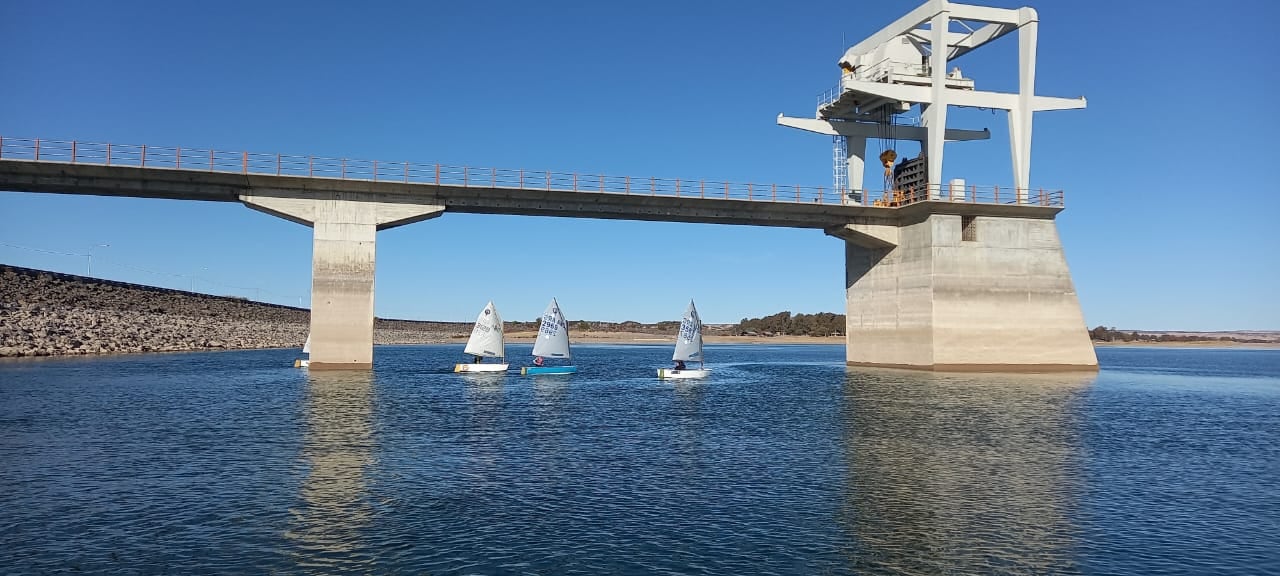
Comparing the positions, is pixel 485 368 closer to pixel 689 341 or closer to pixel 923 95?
pixel 689 341

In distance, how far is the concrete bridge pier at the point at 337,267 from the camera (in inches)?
2125

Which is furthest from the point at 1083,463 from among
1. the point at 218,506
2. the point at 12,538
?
the point at 12,538

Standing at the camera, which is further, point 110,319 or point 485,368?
point 110,319

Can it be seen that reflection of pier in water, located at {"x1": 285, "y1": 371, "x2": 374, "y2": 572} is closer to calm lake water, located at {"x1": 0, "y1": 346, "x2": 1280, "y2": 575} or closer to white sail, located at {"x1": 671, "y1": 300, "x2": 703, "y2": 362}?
calm lake water, located at {"x1": 0, "y1": 346, "x2": 1280, "y2": 575}

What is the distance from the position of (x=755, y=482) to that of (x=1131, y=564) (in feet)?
27.7

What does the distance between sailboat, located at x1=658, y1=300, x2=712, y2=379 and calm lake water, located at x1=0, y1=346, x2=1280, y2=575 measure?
803 inches

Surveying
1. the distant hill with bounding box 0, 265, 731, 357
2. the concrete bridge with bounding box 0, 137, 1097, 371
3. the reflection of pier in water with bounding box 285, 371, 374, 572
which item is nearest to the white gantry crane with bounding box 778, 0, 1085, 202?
the concrete bridge with bounding box 0, 137, 1097, 371

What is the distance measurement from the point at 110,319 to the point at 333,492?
83.2 meters

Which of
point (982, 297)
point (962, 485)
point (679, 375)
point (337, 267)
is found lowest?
point (962, 485)

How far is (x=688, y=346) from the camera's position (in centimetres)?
6212

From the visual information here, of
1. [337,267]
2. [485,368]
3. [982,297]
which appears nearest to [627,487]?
[337,267]

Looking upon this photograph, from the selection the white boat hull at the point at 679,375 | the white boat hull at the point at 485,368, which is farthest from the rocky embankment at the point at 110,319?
the white boat hull at the point at 679,375

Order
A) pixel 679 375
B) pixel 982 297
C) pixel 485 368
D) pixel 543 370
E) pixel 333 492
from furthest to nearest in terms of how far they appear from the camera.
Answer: pixel 485 368 → pixel 543 370 → pixel 982 297 → pixel 679 375 → pixel 333 492

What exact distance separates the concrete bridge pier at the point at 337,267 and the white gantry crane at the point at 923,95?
35.0 m
